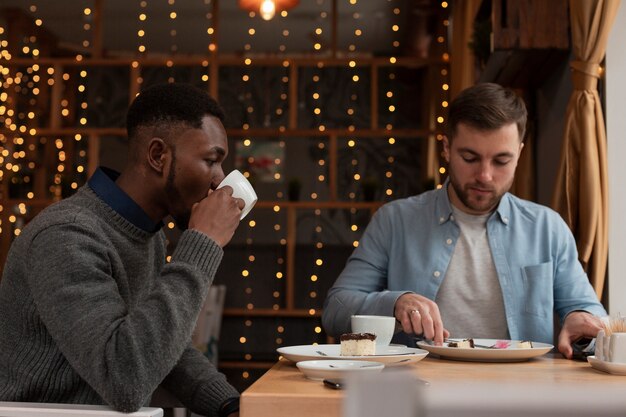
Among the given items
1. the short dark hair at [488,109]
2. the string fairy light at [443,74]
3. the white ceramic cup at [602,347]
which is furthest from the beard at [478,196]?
the string fairy light at [443,74]

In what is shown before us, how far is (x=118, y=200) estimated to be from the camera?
4.98 ft

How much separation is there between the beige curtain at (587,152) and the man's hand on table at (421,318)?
1.01 m

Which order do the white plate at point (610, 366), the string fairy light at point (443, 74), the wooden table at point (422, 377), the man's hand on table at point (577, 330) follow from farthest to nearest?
the string fairy light at point (443, 74), the man's hand on table at point (577, 330), the white plate at point (610, 366), the wooden table at point (422, 377)

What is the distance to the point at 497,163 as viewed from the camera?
1959 mm

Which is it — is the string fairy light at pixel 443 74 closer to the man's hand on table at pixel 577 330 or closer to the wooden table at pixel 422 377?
the man's hand on table at pixel 577 330

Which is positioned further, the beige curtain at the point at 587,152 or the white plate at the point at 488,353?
the beige curtain at the point at 587,152

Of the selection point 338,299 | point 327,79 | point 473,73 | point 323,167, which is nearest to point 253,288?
point 323,167

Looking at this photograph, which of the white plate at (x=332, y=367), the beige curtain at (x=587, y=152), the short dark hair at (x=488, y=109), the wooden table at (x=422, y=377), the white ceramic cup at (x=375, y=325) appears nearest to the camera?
the wooden table at (x=422, y=377)

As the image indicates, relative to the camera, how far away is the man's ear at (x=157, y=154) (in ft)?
5.10

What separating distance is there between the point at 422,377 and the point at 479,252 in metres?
0.84

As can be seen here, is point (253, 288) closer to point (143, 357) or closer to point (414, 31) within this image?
point (414, 31)

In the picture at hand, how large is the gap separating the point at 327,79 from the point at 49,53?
2.10 metres

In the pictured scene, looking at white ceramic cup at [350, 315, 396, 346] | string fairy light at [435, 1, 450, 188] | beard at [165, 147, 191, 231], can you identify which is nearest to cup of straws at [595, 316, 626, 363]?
white ceramic cup at [350, 315, 396, 346]

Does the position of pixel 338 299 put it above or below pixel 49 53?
below
